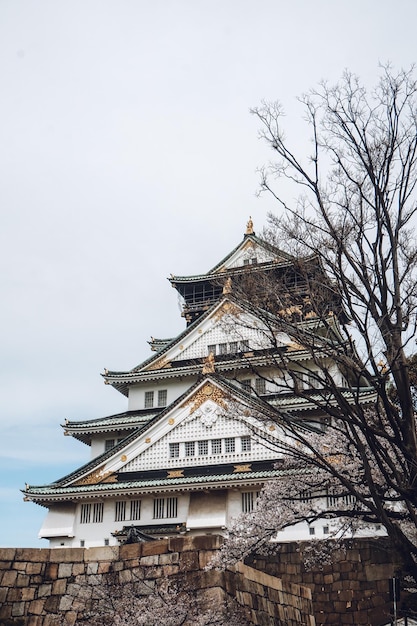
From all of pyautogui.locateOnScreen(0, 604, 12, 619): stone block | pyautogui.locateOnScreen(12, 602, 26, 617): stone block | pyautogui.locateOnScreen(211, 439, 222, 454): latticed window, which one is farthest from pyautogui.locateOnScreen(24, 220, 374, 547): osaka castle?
pyautogui.locateOnScreen(0, 604, 12, 619): stone block

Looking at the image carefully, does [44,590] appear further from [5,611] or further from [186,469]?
[186,469]

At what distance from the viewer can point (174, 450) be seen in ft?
93.6

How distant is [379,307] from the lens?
13242mm

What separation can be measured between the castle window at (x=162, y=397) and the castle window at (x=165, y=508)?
7027 millimetres

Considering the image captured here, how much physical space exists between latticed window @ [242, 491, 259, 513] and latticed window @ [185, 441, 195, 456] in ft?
9.73

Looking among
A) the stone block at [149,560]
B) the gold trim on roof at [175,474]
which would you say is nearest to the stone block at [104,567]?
the stone block at [149,560]

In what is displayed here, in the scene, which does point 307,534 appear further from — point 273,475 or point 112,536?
point 112,536

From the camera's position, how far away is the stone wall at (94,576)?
13.3 meters

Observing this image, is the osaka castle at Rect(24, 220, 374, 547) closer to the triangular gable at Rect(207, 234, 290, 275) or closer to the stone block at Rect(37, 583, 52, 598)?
the triangular gable at Rect(207, 234, 290, 275)

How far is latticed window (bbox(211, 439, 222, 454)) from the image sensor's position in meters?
28.0

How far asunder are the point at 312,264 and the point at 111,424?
20.8 meters

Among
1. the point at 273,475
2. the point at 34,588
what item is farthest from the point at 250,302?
the point at 273,475

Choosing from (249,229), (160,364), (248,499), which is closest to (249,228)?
(249,229)

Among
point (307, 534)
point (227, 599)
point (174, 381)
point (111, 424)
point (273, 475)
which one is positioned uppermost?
point (174, 381)
